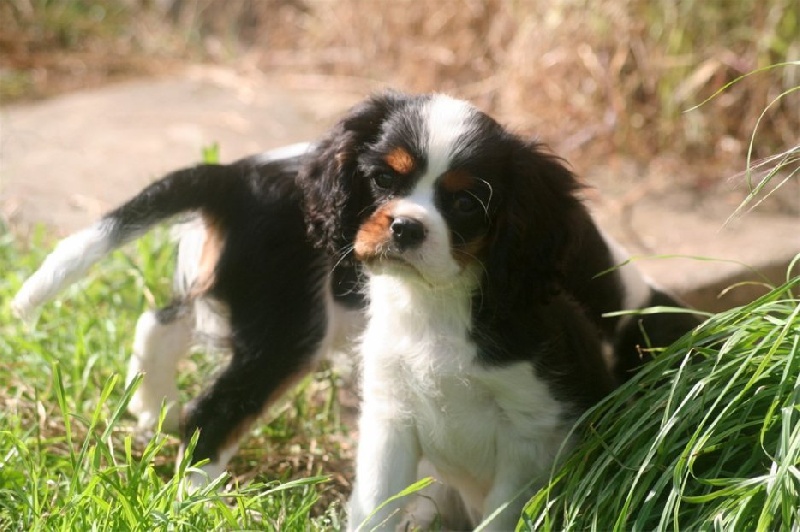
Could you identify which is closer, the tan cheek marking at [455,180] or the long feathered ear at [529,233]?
the tan cheek marking at [455,180]

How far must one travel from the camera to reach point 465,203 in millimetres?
2922

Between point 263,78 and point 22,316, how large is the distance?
4.98 m

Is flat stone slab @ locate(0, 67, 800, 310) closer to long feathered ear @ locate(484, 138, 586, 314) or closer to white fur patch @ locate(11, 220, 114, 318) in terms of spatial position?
long feathered ear @ locate(484, 138, 586, 314)

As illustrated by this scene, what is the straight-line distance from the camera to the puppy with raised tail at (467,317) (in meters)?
2.91

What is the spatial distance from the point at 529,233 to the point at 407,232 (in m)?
0.37

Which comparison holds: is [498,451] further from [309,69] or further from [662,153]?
[309,69]

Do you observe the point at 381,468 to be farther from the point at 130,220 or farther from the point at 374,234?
the point at 130,220

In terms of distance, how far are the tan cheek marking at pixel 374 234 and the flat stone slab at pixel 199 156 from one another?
1498mm

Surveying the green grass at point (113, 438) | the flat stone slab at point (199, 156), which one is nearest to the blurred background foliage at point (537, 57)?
the flat stone slab at point (199, 156)

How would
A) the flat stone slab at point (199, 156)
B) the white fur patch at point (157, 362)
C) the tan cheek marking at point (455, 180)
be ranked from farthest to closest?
the flat stone slab at point (199, 156) < the white fur patch at point (157, 362) < the tan cheek marking at point (455, 180)

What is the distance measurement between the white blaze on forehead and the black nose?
163 mm

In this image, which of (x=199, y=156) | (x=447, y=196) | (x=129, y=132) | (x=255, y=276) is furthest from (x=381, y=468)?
(x=129, y=132)

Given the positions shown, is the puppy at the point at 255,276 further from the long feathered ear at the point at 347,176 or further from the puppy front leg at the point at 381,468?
the puppy front leg at the point at 381,468

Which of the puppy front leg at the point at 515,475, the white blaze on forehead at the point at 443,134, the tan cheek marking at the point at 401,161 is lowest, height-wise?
the puppy front leg at the point at 515,475
